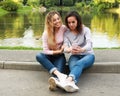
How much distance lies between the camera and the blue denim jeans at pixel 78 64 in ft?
20.7

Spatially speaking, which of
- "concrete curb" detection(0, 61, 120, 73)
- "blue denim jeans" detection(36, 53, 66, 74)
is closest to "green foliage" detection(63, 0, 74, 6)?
"concrete curb" detection(0, 61, 120, 73)

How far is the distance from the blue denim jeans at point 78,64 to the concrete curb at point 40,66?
0.46m

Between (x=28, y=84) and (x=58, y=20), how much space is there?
4.21ft

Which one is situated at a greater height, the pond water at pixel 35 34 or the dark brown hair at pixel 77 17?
the dark brown hair at pixel 77 17

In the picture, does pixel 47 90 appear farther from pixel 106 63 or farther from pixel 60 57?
pixel 106 63

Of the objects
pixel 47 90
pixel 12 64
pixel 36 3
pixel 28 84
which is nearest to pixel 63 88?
pixel 47 90

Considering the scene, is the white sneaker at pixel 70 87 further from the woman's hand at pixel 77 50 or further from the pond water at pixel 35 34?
the pond water at pixel 35 34

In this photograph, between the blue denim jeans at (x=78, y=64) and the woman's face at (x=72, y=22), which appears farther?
the woman's face at (x=72, y=22)

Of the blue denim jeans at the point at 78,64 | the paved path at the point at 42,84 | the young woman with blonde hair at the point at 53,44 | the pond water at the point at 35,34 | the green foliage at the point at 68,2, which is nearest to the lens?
the paved path at the point at 42,84

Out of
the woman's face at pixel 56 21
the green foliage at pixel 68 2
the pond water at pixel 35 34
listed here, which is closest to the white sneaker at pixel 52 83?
the woman's face at pixel 56 21

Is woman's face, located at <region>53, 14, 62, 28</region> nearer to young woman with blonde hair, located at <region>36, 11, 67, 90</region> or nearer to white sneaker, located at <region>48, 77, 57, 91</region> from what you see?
young woman with blonde hair, located at <region>36, 11, 67, 90</region>

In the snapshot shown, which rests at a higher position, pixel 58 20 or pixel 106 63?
pixel 58 20

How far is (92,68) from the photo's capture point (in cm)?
739

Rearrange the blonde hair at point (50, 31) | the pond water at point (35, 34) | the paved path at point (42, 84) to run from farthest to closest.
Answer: the pond water at point (35, 34), the blonde hair at point (50, 31), the paved path at point (42, 84)
